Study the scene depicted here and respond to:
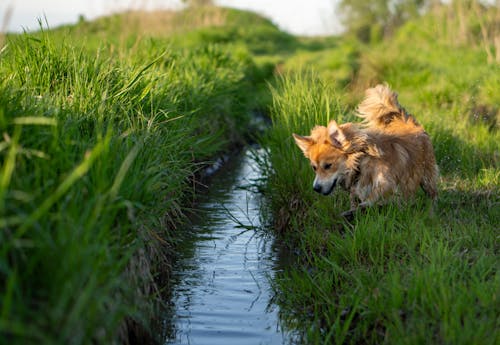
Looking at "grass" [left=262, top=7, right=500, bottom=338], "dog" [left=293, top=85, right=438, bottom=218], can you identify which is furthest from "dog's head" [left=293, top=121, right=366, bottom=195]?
"grass" [left=262, top=7, right=500, bottom=338]

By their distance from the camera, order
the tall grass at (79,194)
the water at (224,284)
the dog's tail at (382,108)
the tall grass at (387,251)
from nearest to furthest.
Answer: the tall grass at (79,194) < the tall grass at (387,251) < the water at (224,284) < the dog's tail at (382,108)

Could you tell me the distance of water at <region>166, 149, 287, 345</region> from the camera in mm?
4695

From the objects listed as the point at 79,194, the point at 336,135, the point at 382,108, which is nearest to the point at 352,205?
the point at 336,135

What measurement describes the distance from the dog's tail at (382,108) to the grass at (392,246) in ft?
1.92

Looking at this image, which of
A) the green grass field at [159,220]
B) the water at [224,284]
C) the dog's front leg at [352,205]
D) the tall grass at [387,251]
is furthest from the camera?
the dog's front leg at [352,205]

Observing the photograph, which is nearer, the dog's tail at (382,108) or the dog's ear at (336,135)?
the dog's ear at (336,135)

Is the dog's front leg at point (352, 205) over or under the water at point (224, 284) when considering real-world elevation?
over

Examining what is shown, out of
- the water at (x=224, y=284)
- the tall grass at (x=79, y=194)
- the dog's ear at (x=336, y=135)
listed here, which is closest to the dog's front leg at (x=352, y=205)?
the dog's ear at (x=336, y=135)

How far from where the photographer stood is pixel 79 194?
3775mm

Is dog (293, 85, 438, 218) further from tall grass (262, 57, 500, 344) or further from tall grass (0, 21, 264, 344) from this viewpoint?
tall grass (0, 21, 264, 344)

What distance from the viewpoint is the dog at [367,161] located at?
5812mm

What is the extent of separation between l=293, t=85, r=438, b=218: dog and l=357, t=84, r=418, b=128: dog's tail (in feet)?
1.19

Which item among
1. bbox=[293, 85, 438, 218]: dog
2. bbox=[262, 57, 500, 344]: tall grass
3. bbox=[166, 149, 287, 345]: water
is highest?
bbox=[293, 85, 438, 218]: dog

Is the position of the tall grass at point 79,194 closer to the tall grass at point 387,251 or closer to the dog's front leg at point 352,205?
the tall grass at point 387,251
